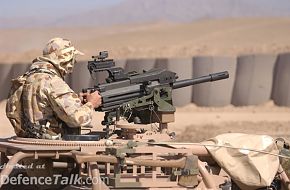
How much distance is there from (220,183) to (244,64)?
1520cm

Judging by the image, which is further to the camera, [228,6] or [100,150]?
[228,6]

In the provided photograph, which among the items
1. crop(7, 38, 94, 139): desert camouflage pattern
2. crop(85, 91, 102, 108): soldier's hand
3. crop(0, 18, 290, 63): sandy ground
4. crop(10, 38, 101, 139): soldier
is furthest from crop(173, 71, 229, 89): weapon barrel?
crop(0, 18, 290, 63): sandy ground

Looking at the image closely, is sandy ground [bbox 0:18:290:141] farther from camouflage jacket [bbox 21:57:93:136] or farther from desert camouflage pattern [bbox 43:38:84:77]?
camouflage jacket [bbox 21:57:93:136]

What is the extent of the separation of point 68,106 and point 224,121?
13.5 metres

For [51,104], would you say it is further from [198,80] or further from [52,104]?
[198,80]

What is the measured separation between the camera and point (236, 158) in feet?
18.2

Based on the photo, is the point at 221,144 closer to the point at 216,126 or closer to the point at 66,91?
the point at 66,91

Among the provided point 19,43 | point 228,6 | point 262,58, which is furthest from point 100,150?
point 228,6

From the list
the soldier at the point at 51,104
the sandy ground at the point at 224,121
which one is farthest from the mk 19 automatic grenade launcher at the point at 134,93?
the sandy ground at the point at 224,121

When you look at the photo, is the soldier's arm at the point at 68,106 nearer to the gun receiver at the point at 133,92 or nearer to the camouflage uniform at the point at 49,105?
the camouflage uniform at the point at 49,105

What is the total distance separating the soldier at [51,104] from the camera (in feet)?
17.7

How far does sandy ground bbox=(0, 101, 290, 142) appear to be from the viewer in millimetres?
16453

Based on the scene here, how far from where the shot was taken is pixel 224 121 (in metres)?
18.6

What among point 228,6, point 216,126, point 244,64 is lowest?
point 216,126
